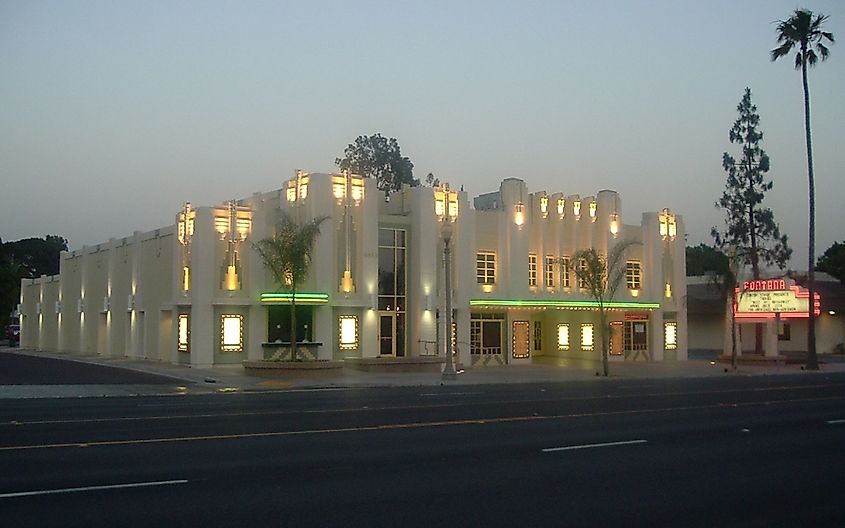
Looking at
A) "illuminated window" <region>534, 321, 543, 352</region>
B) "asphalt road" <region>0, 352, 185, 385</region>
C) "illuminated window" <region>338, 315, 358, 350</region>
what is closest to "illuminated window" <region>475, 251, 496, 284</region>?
"illuminated window" <region>534, 321, 543, 352</region>

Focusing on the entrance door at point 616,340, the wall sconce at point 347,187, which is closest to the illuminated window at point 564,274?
the entrance door at point 616,340

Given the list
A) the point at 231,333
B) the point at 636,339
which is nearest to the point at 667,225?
the point at 636,339

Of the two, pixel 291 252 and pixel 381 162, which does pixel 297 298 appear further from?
pixel 381 162

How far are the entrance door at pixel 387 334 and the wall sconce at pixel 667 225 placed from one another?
59.2ft

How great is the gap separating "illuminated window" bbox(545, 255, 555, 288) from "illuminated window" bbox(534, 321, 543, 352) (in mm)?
3847

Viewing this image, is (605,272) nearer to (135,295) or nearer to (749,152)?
(749,152)

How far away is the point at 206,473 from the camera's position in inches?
450

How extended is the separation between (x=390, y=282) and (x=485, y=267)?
533 cm

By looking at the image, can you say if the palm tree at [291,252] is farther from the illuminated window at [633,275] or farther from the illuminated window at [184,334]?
the illuminated window at [633,275]

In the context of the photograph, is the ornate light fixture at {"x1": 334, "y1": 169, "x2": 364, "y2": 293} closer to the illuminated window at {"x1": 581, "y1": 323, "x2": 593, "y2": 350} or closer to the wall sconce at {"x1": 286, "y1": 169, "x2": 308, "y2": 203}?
the wall sconce at {"x1": 286, "y1": 169, "x2": 308, "y2": 203}

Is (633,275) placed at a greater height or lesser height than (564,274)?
greater

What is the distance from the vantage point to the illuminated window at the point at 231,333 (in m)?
40.9

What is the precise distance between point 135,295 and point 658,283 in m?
27.9

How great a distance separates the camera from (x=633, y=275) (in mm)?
52625
